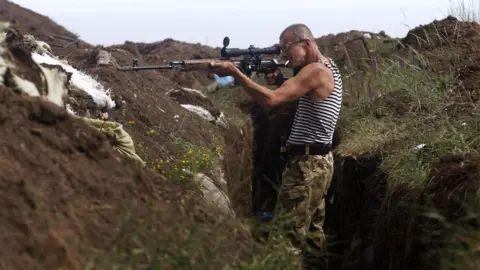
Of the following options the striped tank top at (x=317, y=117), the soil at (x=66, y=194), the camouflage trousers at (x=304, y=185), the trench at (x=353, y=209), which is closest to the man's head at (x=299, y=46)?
the striped tank top at (x=317, y=117)

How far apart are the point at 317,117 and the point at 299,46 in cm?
57

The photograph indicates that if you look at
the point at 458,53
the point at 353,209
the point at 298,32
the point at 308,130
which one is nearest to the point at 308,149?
the point at 308,130

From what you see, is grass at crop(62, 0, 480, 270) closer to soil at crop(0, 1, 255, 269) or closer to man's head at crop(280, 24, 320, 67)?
soil at crop(0, 1, 255, 269)

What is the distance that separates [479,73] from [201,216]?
19.4 ft

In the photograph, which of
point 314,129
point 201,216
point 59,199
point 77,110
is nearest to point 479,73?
point 314,129

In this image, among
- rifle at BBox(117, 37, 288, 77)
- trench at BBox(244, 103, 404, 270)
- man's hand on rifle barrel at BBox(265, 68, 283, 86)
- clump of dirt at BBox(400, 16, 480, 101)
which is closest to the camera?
rifle at BBox(117, 37, 288, 77)

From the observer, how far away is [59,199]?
390 centimetres

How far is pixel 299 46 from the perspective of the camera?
21.5 feet

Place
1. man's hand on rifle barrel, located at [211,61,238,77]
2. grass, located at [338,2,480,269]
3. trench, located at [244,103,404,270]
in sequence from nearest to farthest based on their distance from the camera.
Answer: grass, located at [338,2,480,269] → man's hand on rifle barrel, located at [211,61,238,77] → trench, located at [244,103,404,270]

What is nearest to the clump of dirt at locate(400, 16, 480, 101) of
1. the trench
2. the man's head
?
the trench

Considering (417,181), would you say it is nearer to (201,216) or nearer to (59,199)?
(201,216)

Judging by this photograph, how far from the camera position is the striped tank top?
6.58m

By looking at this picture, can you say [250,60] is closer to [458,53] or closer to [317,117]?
[317,117]

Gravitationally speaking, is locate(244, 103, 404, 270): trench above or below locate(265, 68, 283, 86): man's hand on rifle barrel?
below
